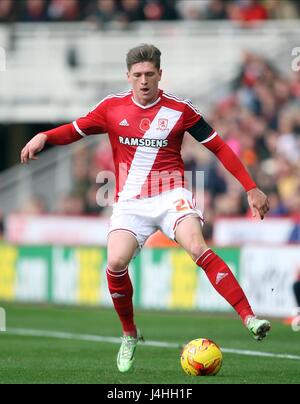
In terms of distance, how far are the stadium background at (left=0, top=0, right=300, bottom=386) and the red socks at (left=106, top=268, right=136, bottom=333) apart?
636 cm

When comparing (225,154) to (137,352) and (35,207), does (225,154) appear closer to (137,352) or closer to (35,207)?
(137,352)

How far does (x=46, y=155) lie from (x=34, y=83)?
162cm

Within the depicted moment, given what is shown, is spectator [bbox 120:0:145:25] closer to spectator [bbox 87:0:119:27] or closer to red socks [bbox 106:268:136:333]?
spectator [bbox 87:0:119:27]

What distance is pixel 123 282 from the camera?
9.84 metres

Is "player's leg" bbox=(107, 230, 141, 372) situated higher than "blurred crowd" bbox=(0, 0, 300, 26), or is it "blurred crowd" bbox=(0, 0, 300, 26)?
"blurred crowd" bbox=(0, 0, 300, 26)

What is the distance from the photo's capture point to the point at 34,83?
26062mm

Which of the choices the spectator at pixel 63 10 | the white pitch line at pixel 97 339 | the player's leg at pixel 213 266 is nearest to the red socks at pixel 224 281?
the player's leg at pixel 213 266

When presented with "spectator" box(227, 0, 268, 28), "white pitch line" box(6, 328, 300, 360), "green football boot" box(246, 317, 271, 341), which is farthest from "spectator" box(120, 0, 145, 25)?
"green football boot" box(246, 317, 271, 341)

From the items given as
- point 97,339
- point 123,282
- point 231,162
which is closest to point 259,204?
point 231,162

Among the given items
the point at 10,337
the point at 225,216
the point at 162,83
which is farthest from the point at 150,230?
the point at 162,83

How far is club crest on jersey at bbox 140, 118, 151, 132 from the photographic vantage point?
9.90 meters

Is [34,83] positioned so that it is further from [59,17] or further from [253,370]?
[253,370]

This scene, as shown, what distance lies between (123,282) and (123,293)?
11cm

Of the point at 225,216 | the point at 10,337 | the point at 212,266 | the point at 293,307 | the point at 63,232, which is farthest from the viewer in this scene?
the point at 63,232
